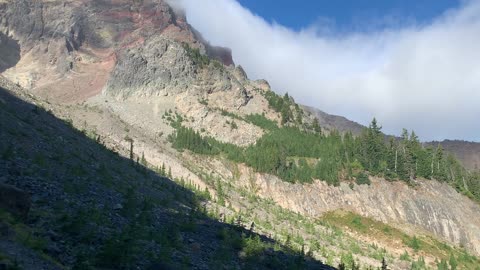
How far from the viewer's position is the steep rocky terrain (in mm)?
26391

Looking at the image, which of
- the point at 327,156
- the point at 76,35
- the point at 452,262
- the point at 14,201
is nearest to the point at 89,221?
the point at 14,201

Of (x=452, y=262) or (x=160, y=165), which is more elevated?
(x=160, y=165)

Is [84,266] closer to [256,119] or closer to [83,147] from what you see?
[83,147]

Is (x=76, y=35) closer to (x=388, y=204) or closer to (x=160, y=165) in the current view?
(x=160, y=165)

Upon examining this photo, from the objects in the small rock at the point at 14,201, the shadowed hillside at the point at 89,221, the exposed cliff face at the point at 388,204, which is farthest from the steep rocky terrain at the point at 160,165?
the small rock at the point at 14,201

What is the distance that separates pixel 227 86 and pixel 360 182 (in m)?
50.6

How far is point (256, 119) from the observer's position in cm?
12700

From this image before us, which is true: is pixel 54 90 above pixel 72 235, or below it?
above

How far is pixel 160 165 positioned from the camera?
76.3m

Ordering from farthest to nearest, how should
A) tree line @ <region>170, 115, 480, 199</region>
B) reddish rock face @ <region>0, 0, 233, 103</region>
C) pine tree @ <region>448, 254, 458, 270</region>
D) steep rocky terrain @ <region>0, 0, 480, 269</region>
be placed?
reddish rock face @ <region>0, 0, 233, 103</region>, tree line @ <region>170, 115, 480, 199</region>, pine tree @ <region>448, 254, 458, 270</region>, steep rocky terrain @ <region>0, 0, 480, 269</region>

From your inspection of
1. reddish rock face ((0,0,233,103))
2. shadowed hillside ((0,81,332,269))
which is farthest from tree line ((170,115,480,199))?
reddish rock face ((0,0,233,103))

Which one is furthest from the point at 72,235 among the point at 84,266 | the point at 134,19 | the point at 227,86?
the point at 134,19

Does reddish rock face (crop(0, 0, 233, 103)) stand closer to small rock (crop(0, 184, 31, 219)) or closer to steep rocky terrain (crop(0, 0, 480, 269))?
steep rocky terrain (crop(0, 0, 480, 269))

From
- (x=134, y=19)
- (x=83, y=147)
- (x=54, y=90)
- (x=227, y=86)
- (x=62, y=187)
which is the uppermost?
(x=134, y=19)
